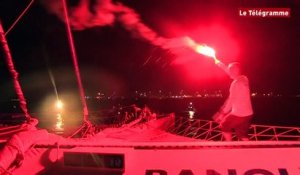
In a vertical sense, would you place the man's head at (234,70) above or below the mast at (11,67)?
above

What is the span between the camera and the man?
7.63 metres

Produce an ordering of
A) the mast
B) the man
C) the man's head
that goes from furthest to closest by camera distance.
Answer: the man's head
the man
the mast

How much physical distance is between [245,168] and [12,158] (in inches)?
132

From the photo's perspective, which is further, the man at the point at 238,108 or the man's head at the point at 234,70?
the man's head at the point at 234,70

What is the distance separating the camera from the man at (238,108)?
7629 millimetres

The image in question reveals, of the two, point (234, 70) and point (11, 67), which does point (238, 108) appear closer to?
point (234, 70)

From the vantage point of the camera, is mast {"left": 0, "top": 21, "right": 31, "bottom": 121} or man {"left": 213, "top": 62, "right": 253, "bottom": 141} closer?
mast {"left": 0, "top": 21, "right": 31, "bottom": 121}

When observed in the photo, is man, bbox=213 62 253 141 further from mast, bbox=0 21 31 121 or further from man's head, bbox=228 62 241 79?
mast, bbox=0 21 31 121

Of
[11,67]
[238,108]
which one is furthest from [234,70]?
[11,67]

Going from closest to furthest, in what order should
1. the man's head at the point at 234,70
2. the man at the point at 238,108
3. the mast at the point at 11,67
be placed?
the mast at the point at 11,67 → the man at the point at 238,108 → the man's head at the point at 234,70

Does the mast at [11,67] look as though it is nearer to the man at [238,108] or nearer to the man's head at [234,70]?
the man at [238,108]

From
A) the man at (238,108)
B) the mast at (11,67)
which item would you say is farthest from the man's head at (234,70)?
the mast at (11,67)

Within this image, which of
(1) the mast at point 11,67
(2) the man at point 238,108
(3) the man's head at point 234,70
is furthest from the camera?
(3) the man's head at point 234,70

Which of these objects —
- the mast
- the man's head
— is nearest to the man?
the man's head
